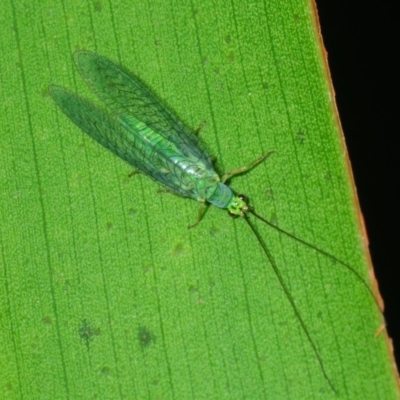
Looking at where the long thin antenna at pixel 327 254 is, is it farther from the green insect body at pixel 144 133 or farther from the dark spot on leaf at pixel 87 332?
the dark spot on leaf at pixel 87 332

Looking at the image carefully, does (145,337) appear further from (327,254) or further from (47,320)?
(327,254)

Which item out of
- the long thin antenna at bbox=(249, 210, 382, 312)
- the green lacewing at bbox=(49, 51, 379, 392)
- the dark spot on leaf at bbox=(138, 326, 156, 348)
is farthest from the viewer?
the green lacewing at bbox=(49, 51, 379, 392)

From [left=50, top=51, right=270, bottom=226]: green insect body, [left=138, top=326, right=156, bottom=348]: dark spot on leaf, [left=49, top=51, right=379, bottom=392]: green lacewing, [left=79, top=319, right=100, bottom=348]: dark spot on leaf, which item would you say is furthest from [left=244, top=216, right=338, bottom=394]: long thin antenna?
[left=79, top=319, right=100, bottom=348]: dark spot on leaf

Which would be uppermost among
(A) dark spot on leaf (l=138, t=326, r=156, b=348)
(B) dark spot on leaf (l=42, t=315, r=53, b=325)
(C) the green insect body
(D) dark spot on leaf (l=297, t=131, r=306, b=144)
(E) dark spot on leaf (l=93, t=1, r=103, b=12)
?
(E) dark spot on leaf (l=93, t=1, r=103, b=12)

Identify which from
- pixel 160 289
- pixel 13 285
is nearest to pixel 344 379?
pixel 160 289

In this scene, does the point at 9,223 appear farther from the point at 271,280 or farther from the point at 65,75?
the point at 271,280

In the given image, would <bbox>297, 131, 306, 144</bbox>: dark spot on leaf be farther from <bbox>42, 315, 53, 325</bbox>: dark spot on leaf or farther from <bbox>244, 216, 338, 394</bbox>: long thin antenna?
<bbox>42, 315, 53, 325</bbox>: dark spot on leaf

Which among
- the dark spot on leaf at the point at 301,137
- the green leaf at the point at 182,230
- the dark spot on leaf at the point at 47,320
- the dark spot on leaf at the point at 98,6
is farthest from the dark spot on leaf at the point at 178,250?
the dark spot on leaf at the point at 98,6
